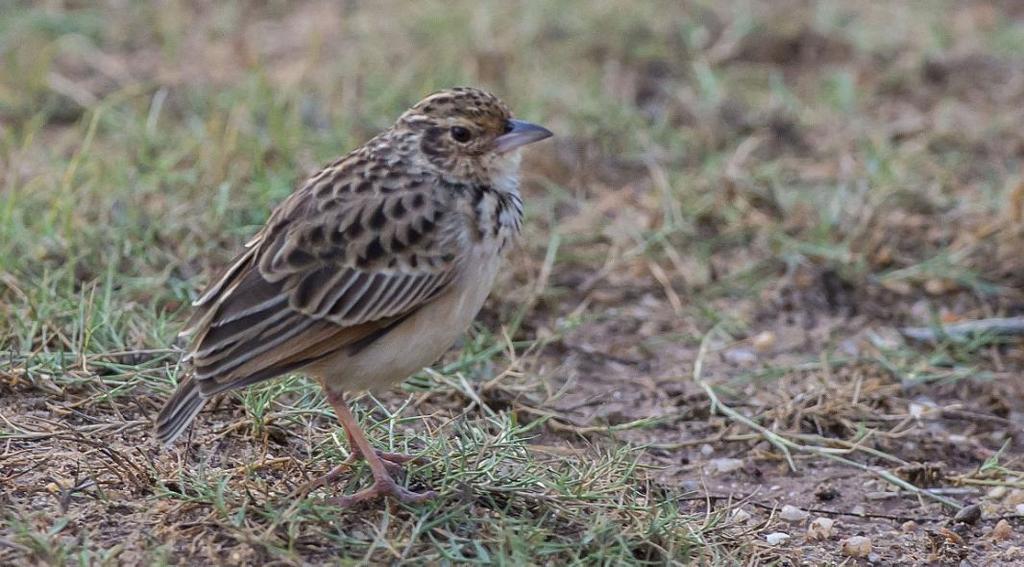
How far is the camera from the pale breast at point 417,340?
5340 millimetres

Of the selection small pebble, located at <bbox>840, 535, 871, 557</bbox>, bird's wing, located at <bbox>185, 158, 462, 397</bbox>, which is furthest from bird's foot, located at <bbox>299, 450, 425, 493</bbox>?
small pebble, located at <bbox>840, 535, 871, 557</bbox>

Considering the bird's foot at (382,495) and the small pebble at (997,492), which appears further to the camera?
the small pebble at (997,492)

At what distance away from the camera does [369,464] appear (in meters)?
5.36

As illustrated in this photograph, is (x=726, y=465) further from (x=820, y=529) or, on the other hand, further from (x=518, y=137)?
(x=518, y=137)

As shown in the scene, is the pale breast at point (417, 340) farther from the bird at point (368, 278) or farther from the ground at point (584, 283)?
the ground at point (584, 283)

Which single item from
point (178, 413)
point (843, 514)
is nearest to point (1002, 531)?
point (843, 514)

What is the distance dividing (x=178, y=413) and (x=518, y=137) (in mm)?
1577

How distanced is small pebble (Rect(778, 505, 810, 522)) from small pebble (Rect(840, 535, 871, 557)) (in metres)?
0.26

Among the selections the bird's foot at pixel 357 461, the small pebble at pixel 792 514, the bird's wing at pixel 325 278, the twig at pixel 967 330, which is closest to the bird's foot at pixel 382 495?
the bird's foot at pixel 357 461

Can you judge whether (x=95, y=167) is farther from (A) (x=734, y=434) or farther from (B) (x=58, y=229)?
(A) (x=734, y=434)

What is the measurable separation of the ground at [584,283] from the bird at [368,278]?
13.4 inches

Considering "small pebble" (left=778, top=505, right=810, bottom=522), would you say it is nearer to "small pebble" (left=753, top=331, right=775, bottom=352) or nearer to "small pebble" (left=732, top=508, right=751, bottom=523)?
"small pebble" (left=732, top=508, right=751, bottom=523)

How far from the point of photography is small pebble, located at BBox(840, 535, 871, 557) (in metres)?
5.77

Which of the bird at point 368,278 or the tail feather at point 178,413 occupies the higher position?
the bird at point 368,278
